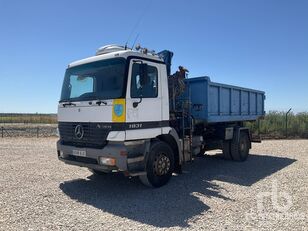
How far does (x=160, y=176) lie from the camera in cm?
754

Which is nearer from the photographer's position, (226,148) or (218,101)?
(218,101)

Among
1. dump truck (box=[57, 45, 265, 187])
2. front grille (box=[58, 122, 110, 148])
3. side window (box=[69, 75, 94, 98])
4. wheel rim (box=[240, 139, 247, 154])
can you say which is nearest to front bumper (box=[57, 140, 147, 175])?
dump truck (box=[57, 45, 265, 187])

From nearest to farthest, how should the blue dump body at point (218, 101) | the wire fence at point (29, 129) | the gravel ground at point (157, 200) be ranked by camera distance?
the gravel ground at point (157, 200) < the blue dump body at point (218, 101) < the wire fence at point (29, 129)

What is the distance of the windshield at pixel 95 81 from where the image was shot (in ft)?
22.4

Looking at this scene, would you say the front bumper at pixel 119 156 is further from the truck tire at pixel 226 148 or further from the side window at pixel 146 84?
the truck tire at pixel 226 148

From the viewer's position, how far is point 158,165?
7441 mm

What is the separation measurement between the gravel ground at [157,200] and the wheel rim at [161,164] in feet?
1.25

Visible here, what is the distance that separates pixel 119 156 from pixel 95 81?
6.17 ft

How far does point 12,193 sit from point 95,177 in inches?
90.9

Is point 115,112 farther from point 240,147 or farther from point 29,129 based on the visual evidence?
point 29,129

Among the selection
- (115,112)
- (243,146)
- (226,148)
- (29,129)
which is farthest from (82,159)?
(29,129)

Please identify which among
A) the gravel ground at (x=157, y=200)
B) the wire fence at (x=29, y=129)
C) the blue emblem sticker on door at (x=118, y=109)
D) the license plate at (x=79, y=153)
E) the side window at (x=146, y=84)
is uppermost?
the side window at (x=146, y=84)

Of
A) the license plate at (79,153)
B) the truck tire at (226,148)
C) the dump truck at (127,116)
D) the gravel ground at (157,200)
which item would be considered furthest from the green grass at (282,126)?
the license plate at (79,153)

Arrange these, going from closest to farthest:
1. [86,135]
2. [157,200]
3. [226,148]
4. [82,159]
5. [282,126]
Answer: [157,200] < [86,135] < [82,159] < [226,148] < [282,126]
